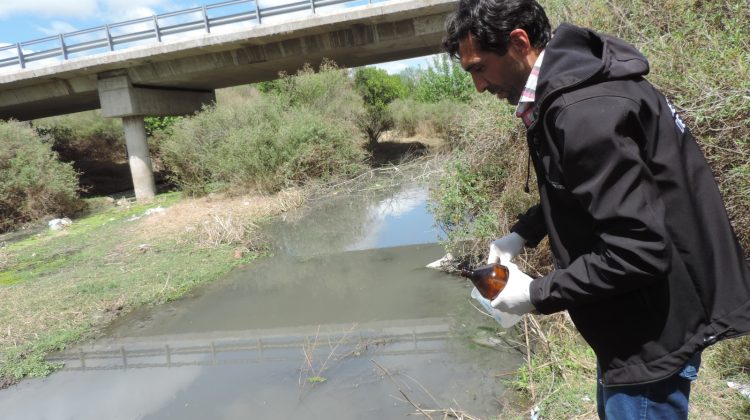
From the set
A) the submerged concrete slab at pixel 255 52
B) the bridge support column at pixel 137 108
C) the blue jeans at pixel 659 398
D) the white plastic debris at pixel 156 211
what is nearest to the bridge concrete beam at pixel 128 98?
the bridge support column at pixel 137 108

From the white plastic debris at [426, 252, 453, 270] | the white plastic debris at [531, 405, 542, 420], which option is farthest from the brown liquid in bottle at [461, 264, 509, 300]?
the white plastic debris at [426, 252, 453, 270]

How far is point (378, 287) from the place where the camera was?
605cm

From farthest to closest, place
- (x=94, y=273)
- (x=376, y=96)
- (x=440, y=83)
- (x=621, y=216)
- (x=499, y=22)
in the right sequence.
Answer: (x=376, y=96) → (x=440, y=83) → (x=94, y=273) → (x=499, y=22) → (x=621, y=216)

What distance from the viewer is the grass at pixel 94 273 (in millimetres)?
5285

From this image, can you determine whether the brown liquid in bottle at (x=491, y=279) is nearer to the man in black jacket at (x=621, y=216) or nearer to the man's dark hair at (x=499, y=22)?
the man in black jacket at (x=621, y=216)

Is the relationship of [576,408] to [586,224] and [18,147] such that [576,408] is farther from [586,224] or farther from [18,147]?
[18,147]

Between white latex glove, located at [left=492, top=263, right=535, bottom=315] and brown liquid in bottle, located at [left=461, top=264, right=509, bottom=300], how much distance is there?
42 millimetres

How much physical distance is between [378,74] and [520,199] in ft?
80.4

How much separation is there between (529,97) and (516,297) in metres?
0.59

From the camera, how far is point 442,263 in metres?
6.39

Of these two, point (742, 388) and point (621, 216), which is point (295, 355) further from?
point (621, 216)

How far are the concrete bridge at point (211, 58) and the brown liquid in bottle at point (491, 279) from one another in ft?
41.7

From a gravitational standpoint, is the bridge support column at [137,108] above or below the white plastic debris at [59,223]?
above

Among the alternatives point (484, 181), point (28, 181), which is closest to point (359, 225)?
point (484, 181)
